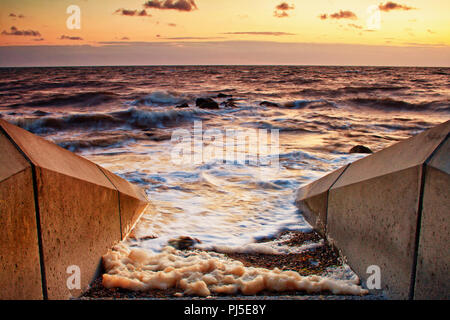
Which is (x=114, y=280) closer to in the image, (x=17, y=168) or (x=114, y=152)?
(x=17, y=168)

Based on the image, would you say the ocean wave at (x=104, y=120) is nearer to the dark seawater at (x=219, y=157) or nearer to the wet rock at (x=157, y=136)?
the dark seawater at (x=219, y=157)

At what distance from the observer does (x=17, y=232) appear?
5.98 feet

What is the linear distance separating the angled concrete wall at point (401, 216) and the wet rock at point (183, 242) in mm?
1467

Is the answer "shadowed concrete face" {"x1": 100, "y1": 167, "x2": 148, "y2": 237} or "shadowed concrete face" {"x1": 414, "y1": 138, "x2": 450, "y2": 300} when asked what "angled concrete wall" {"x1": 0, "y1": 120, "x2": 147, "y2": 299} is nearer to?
"shadowed concrete face" {"x1": 100, "y1": 167, "x2": 148, "y2": 237}

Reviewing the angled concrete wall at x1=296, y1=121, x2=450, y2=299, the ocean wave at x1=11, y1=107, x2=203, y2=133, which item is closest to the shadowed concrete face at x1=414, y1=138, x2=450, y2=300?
the angled concrete wall at x1=296, y1=121, x2=450, y2=299

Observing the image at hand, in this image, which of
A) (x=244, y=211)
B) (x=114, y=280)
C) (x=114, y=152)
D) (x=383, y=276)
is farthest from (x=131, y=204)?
(x=114, y=152)

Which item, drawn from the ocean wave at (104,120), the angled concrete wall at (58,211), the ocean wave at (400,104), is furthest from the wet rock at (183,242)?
the ocean wave at (400,104)

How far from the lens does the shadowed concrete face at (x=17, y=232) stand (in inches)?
69.0

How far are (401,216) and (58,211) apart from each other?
2026 millimetres
